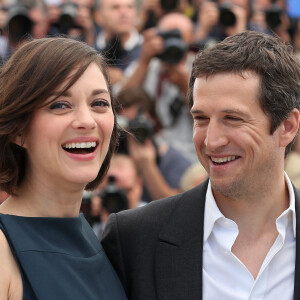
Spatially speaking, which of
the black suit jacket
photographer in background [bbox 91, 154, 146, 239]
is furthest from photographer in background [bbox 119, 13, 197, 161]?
the black suit jacket

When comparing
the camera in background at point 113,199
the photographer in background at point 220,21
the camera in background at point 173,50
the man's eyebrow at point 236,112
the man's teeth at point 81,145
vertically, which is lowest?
the camera in background at point 113,199

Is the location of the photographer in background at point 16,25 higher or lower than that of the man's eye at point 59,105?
higher

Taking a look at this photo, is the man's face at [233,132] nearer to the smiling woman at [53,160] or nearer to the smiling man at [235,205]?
the smiling man at [235,205]

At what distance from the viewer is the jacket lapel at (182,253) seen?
2.58 meters

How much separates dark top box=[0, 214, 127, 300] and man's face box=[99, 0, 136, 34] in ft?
11.1

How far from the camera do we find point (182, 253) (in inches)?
104

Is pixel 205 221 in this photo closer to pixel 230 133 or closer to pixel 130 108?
pixel 230 133

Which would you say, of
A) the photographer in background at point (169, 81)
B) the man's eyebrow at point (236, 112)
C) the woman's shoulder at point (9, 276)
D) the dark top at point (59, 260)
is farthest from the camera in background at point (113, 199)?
the woman's shoulder at point (9, 276)

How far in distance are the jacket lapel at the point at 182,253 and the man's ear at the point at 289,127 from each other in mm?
384

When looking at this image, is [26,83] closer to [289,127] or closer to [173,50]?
[289,127]

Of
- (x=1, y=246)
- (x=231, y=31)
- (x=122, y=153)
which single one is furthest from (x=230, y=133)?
(x=231, y=31)

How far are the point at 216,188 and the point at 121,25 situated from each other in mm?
3450

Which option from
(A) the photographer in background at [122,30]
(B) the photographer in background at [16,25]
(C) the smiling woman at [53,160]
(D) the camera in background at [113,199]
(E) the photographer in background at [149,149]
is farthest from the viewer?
(A) the photographer in background at [122,30]

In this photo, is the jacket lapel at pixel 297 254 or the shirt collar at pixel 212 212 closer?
the jacket lapel at pixel 297 254
